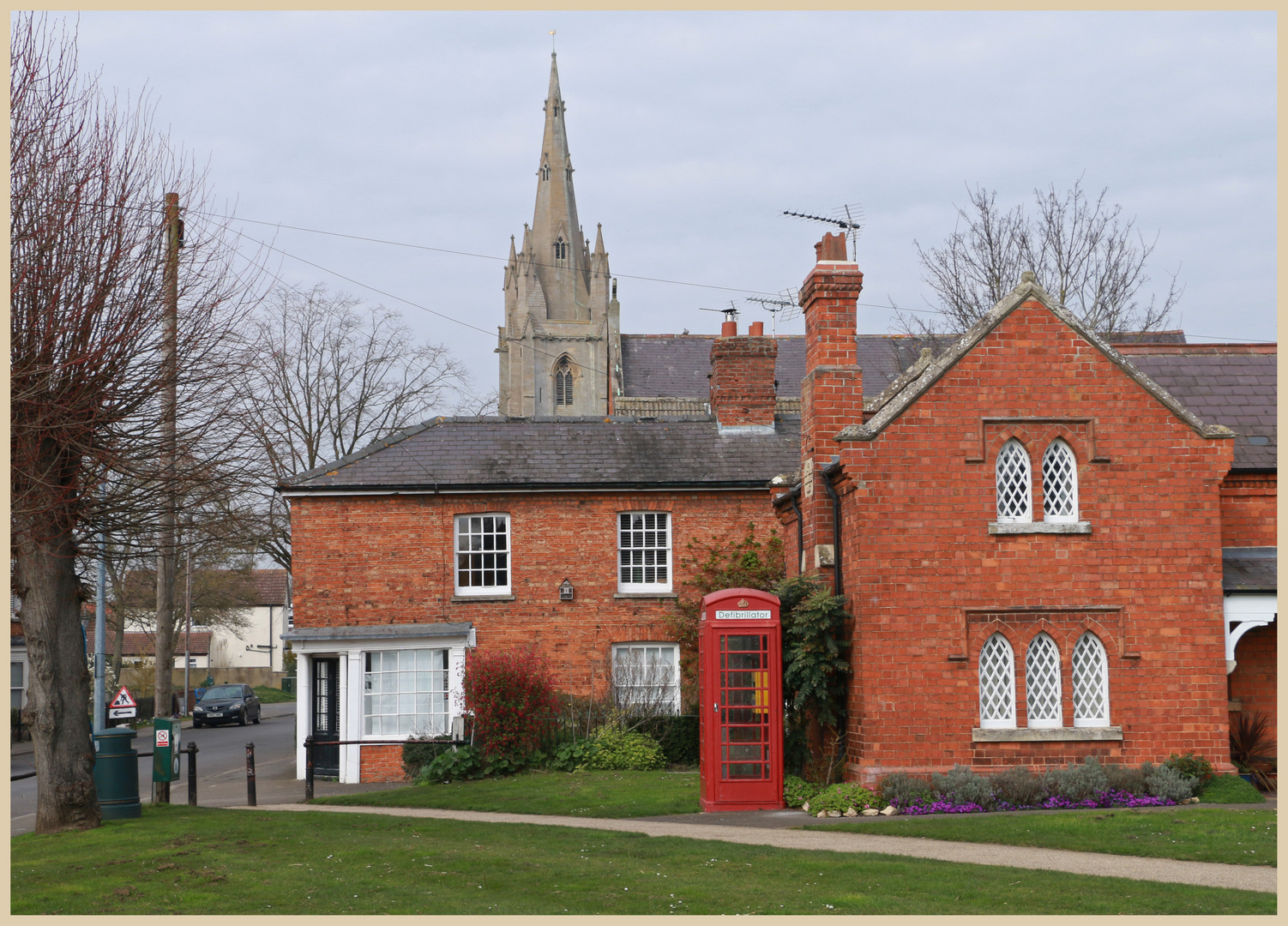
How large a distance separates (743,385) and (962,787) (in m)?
12.9

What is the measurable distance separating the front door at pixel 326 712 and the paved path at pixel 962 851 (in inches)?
324

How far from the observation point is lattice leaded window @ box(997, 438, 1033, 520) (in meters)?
16.6

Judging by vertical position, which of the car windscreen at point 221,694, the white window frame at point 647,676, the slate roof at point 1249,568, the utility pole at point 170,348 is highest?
the utility pole at point 170,348

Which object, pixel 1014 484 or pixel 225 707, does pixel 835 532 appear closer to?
pixel 1014 484

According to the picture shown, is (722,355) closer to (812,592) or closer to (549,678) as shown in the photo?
(549,678)

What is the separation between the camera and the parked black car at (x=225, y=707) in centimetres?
4612

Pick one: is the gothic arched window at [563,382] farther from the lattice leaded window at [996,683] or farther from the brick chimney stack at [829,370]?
the lattice leaded window at [996,683]

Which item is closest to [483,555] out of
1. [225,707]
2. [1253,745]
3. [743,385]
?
[743,385]

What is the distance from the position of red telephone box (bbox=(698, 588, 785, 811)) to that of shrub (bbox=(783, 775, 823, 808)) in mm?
190

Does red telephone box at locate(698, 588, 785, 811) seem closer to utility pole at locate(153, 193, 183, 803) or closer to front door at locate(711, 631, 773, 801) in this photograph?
front door at locate(711, 631, 773, 801)

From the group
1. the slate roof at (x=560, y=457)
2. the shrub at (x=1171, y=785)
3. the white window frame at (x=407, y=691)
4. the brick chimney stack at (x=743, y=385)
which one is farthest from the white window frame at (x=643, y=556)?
the shrub at (x=1171, y=785)

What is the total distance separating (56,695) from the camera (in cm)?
1491

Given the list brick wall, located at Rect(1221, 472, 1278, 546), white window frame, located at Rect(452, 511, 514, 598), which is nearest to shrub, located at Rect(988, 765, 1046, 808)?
brick wall, located at Rect(1221, 472, 1278, 546)

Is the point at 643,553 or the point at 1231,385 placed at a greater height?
the point at 1231,385
